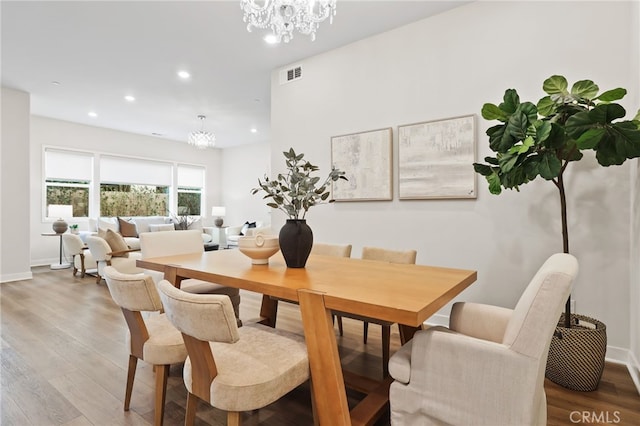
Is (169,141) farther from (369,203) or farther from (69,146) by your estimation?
(369,203)

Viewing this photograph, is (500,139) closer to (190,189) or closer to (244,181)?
(244,181)

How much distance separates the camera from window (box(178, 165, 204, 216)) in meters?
8.65

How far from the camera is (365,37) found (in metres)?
3.46

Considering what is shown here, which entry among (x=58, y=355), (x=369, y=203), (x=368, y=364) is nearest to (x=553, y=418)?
(x=368, y=364)

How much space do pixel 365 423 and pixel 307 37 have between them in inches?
138

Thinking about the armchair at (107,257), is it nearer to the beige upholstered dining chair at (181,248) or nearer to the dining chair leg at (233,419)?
the beige upholstered dining chair at (181,248)

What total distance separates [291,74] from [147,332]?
347 cm

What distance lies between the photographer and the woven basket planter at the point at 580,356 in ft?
6.49

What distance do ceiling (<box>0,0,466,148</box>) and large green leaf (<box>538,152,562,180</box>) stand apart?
1.81 meters

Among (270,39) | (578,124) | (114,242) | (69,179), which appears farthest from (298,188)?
(69,179)

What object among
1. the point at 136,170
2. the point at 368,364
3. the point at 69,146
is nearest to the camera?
the point at 368,364

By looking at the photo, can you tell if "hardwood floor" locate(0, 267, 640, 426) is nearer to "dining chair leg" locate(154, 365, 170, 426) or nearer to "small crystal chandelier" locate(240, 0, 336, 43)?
"dining chair leg" locate(154, 365, 170, 426)

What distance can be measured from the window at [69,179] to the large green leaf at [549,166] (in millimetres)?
8072

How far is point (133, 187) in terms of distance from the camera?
25.3 ft
